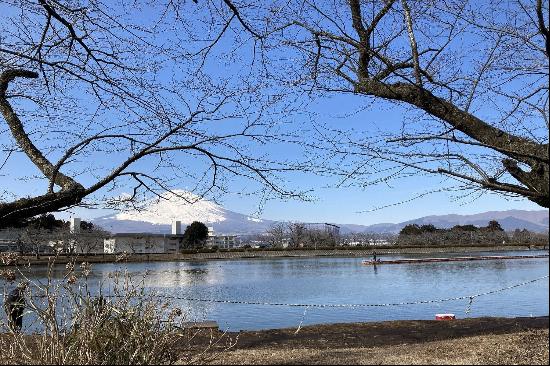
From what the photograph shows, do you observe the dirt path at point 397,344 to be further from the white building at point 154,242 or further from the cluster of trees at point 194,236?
the cluster of trees at point 194,236

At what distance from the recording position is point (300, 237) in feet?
315

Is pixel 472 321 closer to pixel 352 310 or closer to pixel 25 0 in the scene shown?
pixel 352 310

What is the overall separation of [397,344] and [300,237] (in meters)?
90.1

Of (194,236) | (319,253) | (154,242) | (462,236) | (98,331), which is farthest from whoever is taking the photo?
(154,242)

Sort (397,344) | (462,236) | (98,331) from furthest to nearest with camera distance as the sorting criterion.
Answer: (462,236)
(397,344)
(98,331)

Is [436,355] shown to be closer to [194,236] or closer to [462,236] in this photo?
[462,236]

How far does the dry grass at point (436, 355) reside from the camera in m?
4.30

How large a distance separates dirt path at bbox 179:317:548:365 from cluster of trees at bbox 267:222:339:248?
82550mm

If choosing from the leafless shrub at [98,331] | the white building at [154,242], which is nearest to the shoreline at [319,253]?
the white building at [154,242]

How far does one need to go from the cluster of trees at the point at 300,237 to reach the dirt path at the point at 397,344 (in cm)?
8255

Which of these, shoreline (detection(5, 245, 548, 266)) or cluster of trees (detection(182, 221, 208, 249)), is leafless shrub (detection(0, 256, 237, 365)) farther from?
cluster of trees (detection(182, 221, 208, 249))

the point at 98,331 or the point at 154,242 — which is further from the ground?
the point at 98,331

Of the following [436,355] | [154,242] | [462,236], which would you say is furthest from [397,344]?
[154,242]

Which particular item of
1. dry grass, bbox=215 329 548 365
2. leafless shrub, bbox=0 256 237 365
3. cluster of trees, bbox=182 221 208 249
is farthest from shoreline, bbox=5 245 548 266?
leafless shrub, bbox=0 256 237 365
